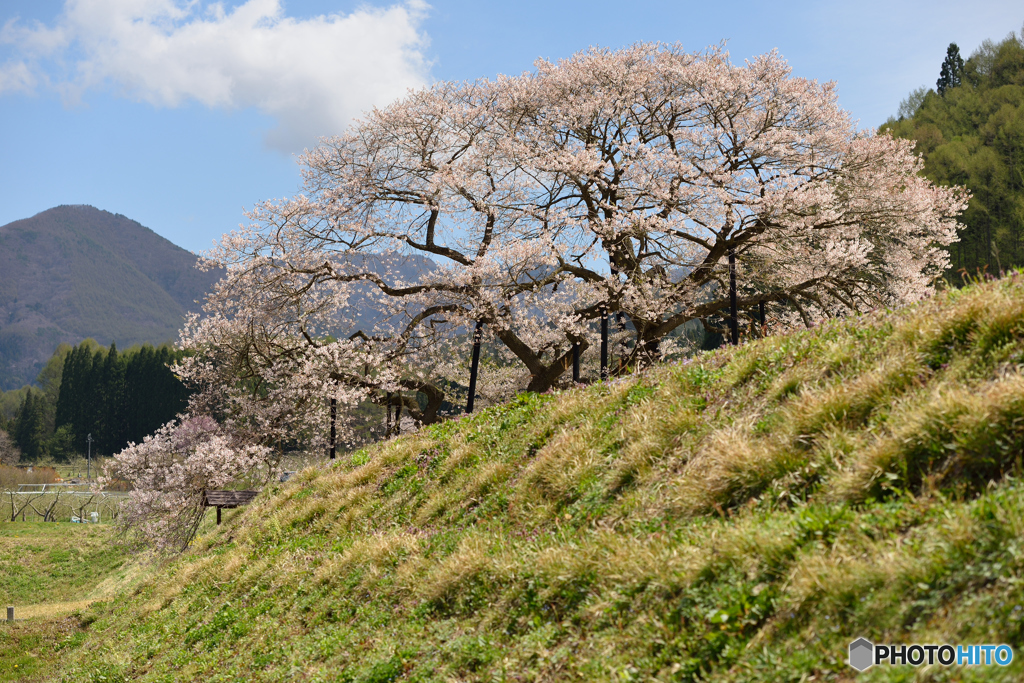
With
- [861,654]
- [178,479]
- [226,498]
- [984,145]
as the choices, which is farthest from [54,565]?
[984,145]

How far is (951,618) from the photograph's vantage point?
8.15ft

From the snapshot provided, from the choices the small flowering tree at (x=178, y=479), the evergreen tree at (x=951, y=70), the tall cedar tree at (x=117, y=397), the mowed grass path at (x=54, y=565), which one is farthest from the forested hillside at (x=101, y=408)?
the evergreen tree at (x=951, y=70)

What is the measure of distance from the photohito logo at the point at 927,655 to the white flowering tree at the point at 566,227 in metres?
13.8

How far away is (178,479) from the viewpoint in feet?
63.0

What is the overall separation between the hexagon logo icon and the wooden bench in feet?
56.5

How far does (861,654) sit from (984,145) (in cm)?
6755

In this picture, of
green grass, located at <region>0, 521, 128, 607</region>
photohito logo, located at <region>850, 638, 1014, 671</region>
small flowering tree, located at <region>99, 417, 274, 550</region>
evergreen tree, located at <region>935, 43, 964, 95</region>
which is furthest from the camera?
evergreen tree, located at <region>935, 43, 964, 95</region>

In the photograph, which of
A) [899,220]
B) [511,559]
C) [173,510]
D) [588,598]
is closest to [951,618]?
[588,598]

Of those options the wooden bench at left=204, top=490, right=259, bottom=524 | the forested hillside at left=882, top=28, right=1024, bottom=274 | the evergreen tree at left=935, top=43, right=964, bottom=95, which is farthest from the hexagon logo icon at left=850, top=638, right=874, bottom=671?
the evergreen tree at left=935, top=43, right=964, bottom=95

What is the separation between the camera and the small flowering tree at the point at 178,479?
18.6 metres

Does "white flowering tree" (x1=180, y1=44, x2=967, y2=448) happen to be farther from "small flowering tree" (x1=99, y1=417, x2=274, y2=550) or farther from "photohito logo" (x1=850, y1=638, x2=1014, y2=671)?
"photohito logo" (x1=850, y1=638, x2=1014, y2=671)

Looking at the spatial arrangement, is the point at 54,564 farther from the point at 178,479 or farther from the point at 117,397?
the point at 117,397

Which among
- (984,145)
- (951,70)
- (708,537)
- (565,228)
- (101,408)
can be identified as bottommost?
(101,408)

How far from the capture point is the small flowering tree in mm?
18625
